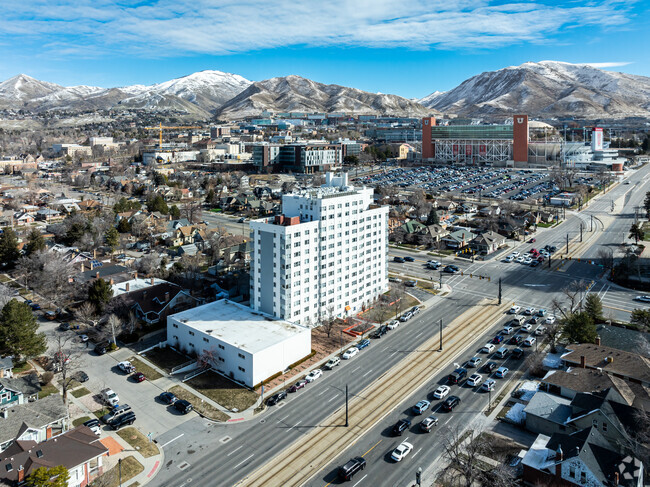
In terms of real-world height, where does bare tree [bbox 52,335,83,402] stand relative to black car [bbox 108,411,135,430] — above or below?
above

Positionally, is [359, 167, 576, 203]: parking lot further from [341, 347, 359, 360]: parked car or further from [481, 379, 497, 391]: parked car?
[481, 379, 497, 391]: parked car

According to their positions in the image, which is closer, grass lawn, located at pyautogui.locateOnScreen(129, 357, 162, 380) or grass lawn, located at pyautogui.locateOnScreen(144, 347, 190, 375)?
grass lawn, located at pyautogui.locateOnScreen(129, 357, 162, 380)

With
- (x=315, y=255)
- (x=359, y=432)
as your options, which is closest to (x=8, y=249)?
(x=315, y=255)

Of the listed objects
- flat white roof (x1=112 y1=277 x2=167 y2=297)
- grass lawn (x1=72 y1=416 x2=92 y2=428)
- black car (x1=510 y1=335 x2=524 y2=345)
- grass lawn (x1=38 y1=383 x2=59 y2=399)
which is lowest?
A: grass lawn (x1=72 y1=416 x2=92 y2=428)

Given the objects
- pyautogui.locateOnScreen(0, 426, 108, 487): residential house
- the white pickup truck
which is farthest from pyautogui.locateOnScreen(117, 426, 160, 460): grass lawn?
the white pickup truck

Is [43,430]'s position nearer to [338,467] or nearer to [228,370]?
[228,370]

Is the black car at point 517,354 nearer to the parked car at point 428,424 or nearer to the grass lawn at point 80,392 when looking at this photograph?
the parked car at point 428,424
